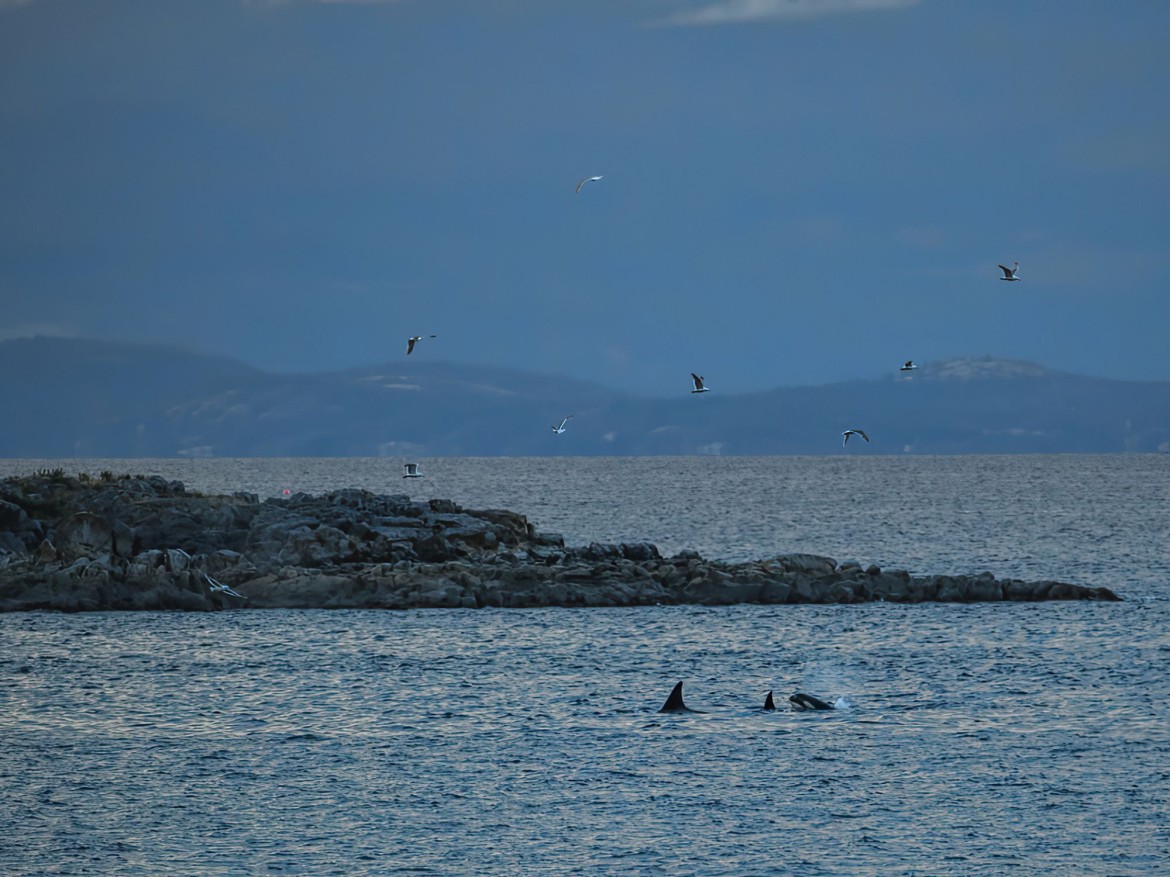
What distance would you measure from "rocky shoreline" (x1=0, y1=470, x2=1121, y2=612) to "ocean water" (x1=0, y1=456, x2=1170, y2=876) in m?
1.45

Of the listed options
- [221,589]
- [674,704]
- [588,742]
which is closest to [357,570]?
[221,589]

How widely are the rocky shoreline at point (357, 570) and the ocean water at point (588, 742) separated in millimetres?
1451

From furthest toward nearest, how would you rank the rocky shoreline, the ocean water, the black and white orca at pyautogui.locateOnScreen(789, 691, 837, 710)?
1. the rocky shoreline
2. the black and white orca at pyautogui.locateOnScreen(789, 691, 837, 710)
3. the ocean water

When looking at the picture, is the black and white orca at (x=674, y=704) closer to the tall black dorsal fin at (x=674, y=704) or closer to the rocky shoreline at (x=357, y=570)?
the tall black dorsal fin at (x=674, y=704)

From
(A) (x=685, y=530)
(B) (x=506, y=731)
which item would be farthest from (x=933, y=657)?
(A) (x=685, y=530)

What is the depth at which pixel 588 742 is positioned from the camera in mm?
24094

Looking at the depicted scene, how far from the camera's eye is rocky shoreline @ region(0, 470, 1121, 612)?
140 ft

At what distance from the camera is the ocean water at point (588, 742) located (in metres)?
17.7

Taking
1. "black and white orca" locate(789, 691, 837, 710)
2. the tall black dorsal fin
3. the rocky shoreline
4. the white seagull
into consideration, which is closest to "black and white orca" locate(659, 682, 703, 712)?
the tall black dorsal fin

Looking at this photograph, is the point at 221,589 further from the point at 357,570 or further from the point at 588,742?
the point at 588,742

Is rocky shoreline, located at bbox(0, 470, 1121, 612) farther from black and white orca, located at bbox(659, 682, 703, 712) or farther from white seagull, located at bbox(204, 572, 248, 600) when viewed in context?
black and white orca, located at bbox(659, 682, 703, 712)

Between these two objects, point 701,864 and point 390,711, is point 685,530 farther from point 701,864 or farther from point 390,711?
point 701,864

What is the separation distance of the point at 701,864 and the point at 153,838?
6.73m

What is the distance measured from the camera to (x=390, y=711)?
1070 inches
